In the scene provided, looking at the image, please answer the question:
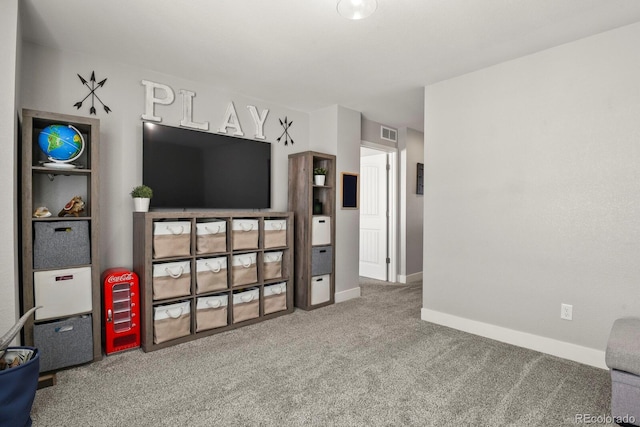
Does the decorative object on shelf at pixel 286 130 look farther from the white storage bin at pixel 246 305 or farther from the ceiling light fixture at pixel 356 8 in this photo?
the ceiling light fixture at pixel 356 8

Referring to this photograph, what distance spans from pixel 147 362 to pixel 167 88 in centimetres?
235

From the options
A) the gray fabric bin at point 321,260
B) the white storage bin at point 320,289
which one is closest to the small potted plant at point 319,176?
the gray fabric bin at point 321,260

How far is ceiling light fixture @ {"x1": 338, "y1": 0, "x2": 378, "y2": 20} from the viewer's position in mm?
1964

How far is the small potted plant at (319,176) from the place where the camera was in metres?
3.96

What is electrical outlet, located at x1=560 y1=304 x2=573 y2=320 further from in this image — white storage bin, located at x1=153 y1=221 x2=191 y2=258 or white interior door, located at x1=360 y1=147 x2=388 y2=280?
white storage bin, located at x1=153 y1=221 x2=191 y2=258

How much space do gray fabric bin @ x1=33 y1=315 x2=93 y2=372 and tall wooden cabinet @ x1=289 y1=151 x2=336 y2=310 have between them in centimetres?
202

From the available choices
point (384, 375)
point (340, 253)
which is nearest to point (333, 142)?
point (340, 253)

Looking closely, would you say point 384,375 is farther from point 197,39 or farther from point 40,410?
point 197,39

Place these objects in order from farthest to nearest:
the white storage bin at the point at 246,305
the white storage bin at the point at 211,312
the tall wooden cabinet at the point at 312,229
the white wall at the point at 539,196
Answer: the tall wooden cabinet at the point at 312,229 < the white storage bin at the point at 246,305 < the white storage bin at the point at 211,312 < the white wall at the point at 539,196

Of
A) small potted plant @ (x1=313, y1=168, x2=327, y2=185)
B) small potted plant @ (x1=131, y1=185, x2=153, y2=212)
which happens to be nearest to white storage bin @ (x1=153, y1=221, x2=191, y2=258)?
small potted plant @ (x1=131, y1=185, x2=153, y2=212)

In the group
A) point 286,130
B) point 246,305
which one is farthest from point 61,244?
point 286,130

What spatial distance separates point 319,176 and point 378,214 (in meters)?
1.89

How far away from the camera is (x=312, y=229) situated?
12.6 feet

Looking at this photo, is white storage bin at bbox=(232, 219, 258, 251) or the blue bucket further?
white storage bin at bbox=(232, 219, 258, 251)
